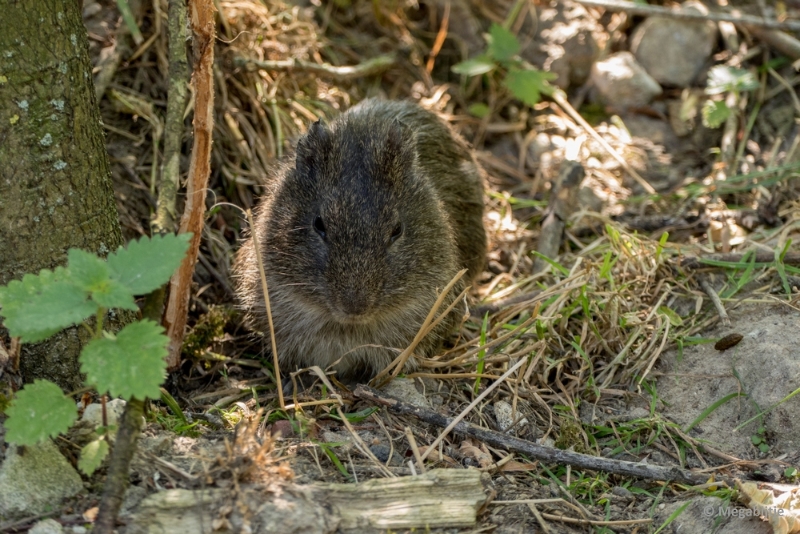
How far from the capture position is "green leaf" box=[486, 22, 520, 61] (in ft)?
21.9

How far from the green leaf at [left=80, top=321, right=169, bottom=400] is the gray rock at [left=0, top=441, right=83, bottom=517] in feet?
1.57

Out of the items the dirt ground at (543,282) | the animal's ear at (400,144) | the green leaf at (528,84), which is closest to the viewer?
the dirt ground at (543,282)

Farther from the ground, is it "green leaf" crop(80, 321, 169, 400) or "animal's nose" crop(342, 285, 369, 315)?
"green leaf" crop(80, 321, 169, 400)

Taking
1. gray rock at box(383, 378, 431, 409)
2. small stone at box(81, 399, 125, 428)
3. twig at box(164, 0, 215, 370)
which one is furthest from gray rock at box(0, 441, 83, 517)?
gray rock at box(383, 378, 431, 409)

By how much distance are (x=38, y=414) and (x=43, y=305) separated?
366mm

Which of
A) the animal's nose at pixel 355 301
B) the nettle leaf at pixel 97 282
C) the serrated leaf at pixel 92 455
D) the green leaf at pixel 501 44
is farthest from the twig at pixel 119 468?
the green leaf at pixel 501 44

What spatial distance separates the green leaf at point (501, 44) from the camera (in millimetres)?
6684

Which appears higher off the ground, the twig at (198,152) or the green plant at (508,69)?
the twig at (198,152)

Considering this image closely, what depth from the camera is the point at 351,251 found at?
3.88 metres

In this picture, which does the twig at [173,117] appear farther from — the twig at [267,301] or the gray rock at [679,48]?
the gray rock at [679,48]

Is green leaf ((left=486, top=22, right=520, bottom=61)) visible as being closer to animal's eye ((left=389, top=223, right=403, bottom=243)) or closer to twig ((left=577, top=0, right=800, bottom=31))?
twig ((left=577, top=0, right=800, bottom=31))

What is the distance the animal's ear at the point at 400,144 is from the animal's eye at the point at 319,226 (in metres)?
0.51

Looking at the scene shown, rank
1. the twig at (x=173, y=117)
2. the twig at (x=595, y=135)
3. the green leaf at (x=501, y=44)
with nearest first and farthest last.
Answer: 1. the twig at (x=173, y=117)
2. the twig at (x=595, y=135)
3. the green leaf at (x=501, y=44)

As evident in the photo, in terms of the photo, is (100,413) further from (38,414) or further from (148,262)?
(148,262)
